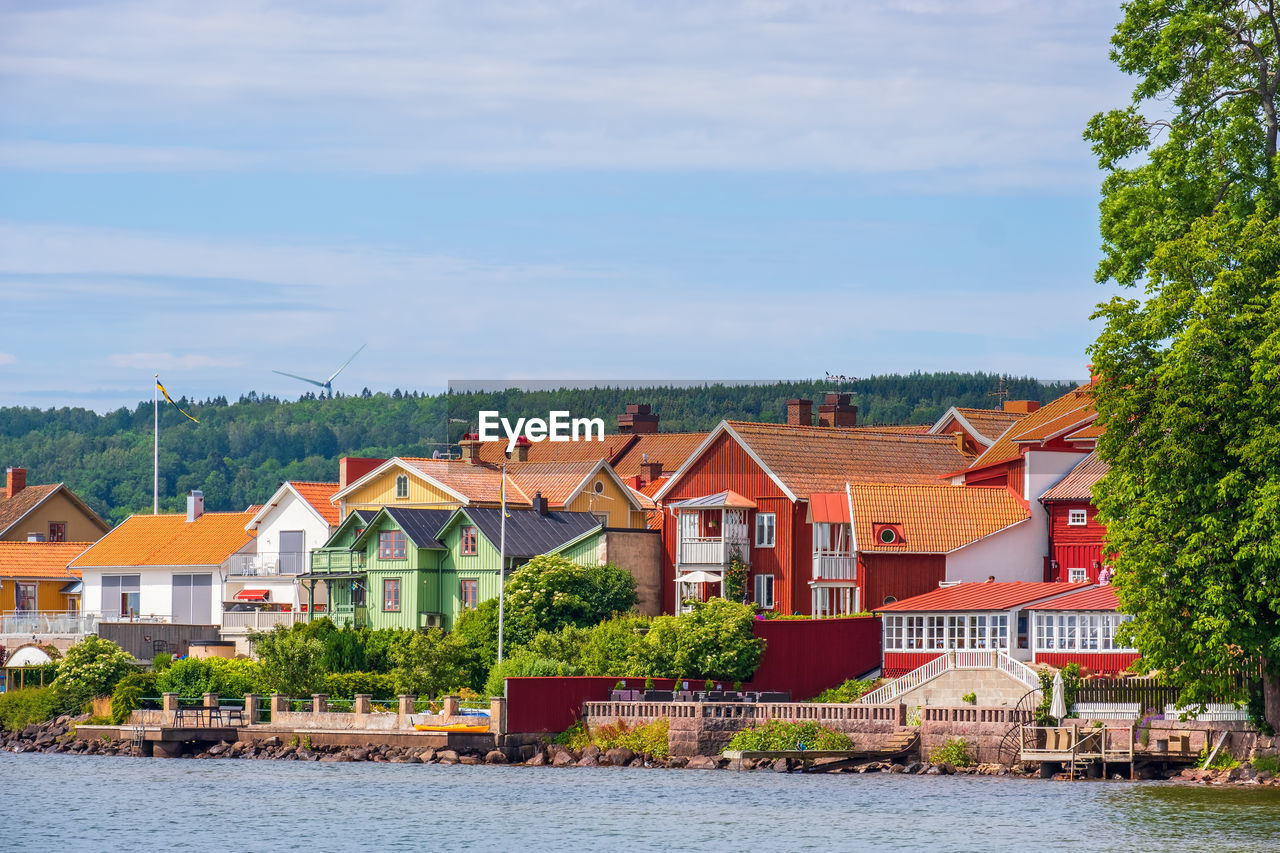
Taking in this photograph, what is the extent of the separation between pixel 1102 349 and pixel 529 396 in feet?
337

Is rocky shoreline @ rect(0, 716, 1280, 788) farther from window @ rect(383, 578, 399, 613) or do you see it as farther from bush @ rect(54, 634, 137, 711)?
window @ rect(383, 578, 399, 613)

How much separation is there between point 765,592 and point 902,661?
9.33 meters

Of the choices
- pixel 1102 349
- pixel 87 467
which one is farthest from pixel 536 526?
pixel 87 467

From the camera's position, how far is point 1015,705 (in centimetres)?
5472

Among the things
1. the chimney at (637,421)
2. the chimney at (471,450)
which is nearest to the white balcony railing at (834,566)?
the chimney at (471,450)

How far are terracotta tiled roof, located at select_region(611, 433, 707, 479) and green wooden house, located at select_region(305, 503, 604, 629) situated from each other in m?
24.3

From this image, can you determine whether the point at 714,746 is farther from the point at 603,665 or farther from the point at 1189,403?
the point at 1189,403

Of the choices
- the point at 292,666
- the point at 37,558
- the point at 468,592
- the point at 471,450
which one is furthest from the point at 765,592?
the point at 37,558

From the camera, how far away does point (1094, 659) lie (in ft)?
190

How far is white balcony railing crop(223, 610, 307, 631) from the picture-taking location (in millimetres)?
78375

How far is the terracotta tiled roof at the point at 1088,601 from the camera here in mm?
57844

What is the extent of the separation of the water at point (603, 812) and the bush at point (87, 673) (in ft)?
39.3

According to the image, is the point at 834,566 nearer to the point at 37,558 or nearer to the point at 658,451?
the point at 658,451

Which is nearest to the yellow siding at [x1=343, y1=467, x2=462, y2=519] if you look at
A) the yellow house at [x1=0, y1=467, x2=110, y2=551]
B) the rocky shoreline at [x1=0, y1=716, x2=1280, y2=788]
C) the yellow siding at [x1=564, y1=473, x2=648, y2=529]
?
the yellow siding at [x1=564, y1=473, x2=648, y2=529]
